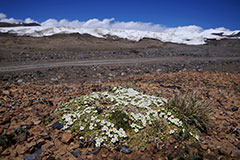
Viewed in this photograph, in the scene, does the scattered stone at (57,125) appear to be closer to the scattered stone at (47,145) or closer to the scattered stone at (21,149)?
the scattered stone at (47,145)

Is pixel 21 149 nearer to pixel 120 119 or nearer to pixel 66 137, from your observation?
pixel 66 137

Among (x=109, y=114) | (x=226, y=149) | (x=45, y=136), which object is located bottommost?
(x=226, y=149)

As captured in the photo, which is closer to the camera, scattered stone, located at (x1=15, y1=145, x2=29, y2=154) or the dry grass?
scattered stone, located at (x1=15, y1=145, x2=29, y2=154)

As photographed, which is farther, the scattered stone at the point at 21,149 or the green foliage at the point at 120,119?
the green foliage at the point at 120,119

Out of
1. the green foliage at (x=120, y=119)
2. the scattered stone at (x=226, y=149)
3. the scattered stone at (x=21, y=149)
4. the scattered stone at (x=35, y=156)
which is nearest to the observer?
the scattered stone at (x=35, y=156)

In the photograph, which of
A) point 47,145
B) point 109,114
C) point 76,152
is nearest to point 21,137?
point 47,145

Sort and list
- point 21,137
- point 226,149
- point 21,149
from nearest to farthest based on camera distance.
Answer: point 21,149
point 21,137
point 226,149

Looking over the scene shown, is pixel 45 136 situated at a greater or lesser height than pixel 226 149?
greater

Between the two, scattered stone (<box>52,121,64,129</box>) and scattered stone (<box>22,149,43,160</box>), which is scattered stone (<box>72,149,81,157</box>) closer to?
scattered stone (<box>22,149,43,160</box>)

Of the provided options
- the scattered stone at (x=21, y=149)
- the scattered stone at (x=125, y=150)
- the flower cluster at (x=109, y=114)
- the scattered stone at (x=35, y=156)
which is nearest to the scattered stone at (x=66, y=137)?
the flower cluster at (x=109, y=114)

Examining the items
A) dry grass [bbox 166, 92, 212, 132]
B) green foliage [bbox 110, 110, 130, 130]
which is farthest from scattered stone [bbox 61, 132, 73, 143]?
dry grass [bbox 166, 92, 212, 132]

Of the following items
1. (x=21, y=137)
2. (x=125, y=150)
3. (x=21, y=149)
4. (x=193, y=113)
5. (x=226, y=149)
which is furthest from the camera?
(x=193, y=113)

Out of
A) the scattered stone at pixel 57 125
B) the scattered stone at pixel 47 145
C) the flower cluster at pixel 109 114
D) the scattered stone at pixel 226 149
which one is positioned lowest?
the scattered stone at pixel 226 149

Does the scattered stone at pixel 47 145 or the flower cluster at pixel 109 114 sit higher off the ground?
the flower cluster at pixel 109 114
